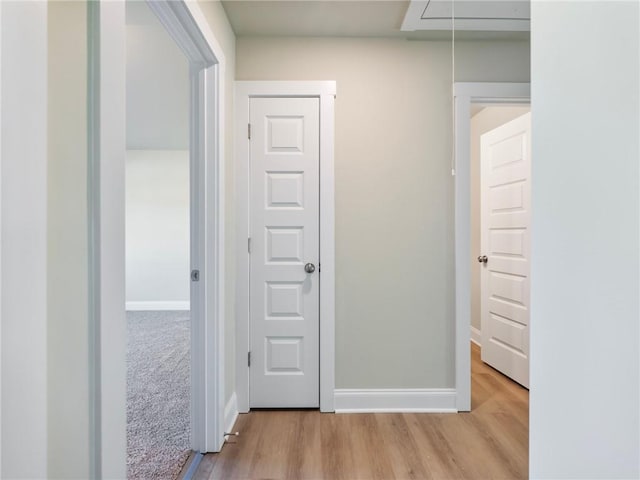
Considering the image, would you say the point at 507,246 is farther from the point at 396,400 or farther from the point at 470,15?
the point at 470,15

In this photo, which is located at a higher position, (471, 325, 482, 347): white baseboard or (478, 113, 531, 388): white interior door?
(478, 113, 531, 388): white interior door

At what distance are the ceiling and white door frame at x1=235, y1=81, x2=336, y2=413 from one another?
325 mm

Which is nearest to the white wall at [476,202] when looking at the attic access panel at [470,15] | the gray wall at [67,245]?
the attic access panel at [470,15]

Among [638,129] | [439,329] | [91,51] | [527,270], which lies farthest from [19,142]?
[527,270]

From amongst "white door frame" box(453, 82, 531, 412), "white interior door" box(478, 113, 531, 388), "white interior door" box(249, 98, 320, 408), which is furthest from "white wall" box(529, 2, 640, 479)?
"white interior door" box(478, 113, 531, 388)

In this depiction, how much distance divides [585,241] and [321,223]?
5.34 feet

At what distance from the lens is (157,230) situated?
534cm

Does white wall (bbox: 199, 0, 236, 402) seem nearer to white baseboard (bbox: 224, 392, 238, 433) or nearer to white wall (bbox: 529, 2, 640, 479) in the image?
white baseboard (bbox: 224, 392, 238, 433)

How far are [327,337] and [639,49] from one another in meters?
1.98

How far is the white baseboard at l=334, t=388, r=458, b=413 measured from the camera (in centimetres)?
222

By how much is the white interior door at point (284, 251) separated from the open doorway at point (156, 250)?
0.61 meters

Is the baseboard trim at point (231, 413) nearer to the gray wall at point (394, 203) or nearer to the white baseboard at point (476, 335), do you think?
the gray wall at point (394, 203)

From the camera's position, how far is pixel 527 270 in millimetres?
2516

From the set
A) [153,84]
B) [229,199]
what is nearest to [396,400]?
[229,199]
